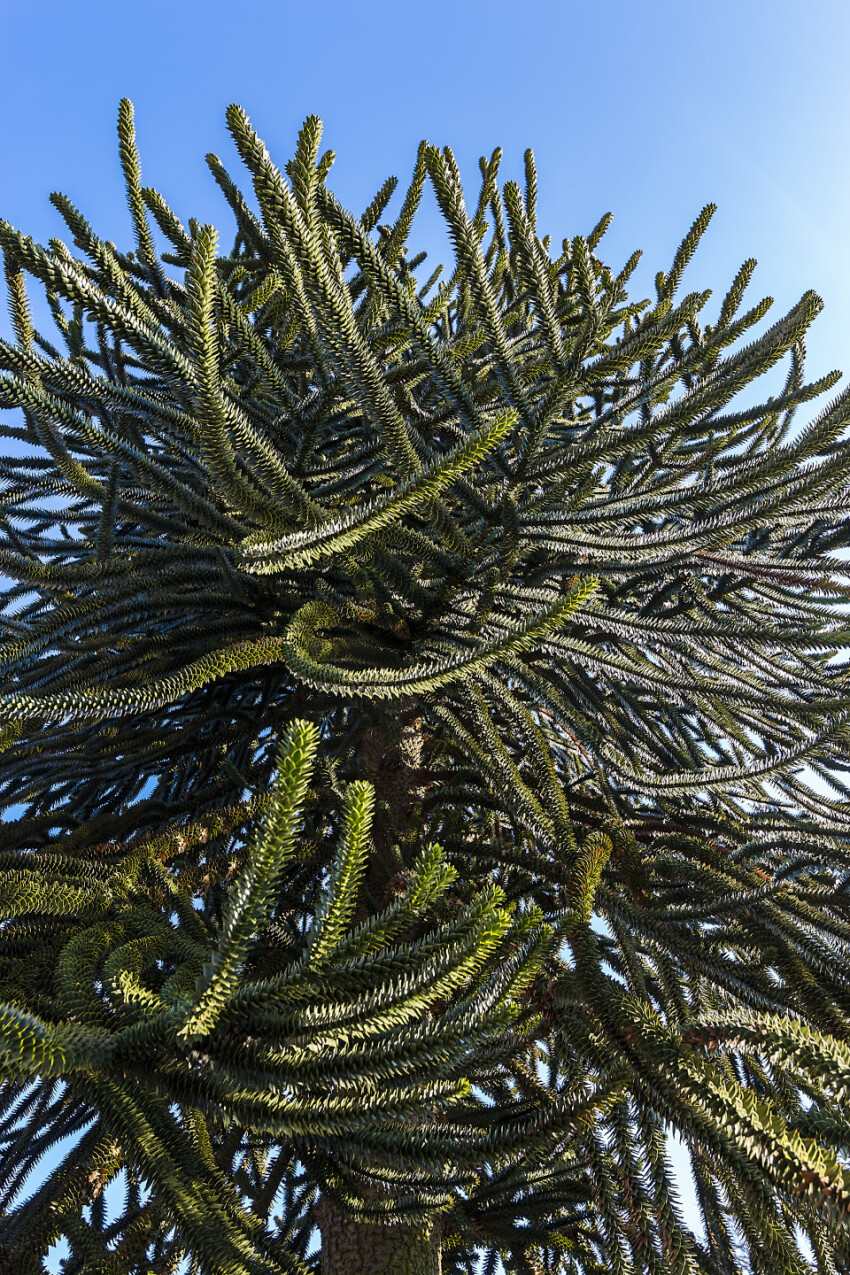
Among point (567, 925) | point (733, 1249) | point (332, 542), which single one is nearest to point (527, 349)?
point (332, 542)

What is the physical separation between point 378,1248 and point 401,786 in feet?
5.17

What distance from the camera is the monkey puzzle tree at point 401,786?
1275 mm

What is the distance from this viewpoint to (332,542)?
1587 mm

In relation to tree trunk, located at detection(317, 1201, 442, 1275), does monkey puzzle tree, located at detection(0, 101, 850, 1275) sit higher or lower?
higher

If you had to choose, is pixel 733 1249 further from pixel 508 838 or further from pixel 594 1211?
pixel 508 838

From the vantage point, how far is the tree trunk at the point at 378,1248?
2225 mm

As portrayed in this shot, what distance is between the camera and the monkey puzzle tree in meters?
1.28

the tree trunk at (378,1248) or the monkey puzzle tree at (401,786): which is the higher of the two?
the monkey puzzle tree at (401,786)

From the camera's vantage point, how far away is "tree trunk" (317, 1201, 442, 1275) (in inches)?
87.6

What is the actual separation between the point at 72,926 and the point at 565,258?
430 centimetres

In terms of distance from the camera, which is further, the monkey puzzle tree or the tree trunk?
the tree trunk

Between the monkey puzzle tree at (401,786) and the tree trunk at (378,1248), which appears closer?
the monkey puzzle tree at (401,786)

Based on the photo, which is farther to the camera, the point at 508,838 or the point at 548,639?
the point at 508,838

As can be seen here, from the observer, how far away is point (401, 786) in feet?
11.0
